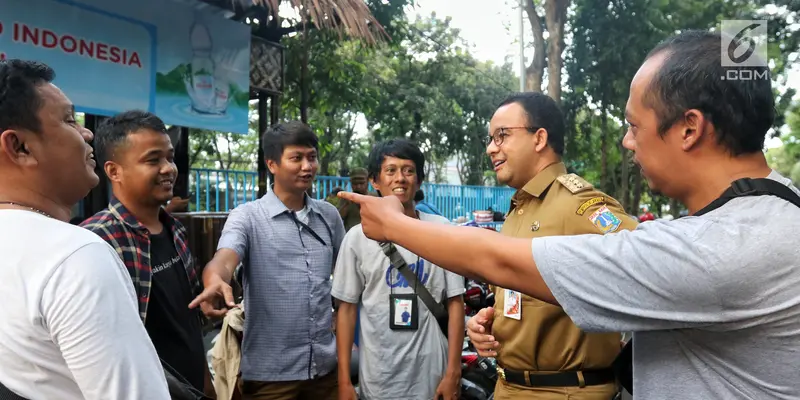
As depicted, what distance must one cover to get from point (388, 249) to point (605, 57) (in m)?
10.4

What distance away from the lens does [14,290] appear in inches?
41.2

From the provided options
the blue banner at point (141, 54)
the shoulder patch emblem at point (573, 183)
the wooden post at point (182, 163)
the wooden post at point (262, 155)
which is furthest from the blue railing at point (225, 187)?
the shoulder patch emblem at point (573, 183)

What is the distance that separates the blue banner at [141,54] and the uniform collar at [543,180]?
3883 millimetres

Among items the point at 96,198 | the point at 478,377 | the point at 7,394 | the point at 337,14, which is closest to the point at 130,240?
the point at 7,394

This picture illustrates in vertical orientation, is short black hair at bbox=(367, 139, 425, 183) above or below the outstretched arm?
above

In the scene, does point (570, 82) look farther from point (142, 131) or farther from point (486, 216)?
point (142, 131)

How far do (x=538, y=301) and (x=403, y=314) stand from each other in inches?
33.5

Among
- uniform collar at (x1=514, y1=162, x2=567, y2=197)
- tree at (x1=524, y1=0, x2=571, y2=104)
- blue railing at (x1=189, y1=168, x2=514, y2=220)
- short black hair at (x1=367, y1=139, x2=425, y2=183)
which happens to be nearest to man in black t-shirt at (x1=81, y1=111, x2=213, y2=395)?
short black hair at (x1=367, y1=139, x2=425, y2=183)

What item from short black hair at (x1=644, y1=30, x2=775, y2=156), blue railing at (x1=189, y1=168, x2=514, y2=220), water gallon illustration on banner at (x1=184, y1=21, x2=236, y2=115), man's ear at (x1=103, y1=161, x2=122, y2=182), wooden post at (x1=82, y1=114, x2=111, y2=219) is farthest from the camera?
blue railing at (x1=189, y1=168, x2=514, y2=220)

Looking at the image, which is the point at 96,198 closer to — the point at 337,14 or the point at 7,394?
the point at 337,14

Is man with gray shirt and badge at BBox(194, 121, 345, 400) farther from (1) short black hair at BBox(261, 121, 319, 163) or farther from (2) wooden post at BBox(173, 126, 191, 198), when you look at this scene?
(2) wooden post at BBox(173, 126, 191, 198)

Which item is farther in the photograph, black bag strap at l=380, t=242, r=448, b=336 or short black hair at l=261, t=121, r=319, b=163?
short black hair at l=261, t=121, r=319, b=163

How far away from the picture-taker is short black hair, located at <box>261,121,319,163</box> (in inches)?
113

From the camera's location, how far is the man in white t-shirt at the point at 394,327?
2.60 metres
